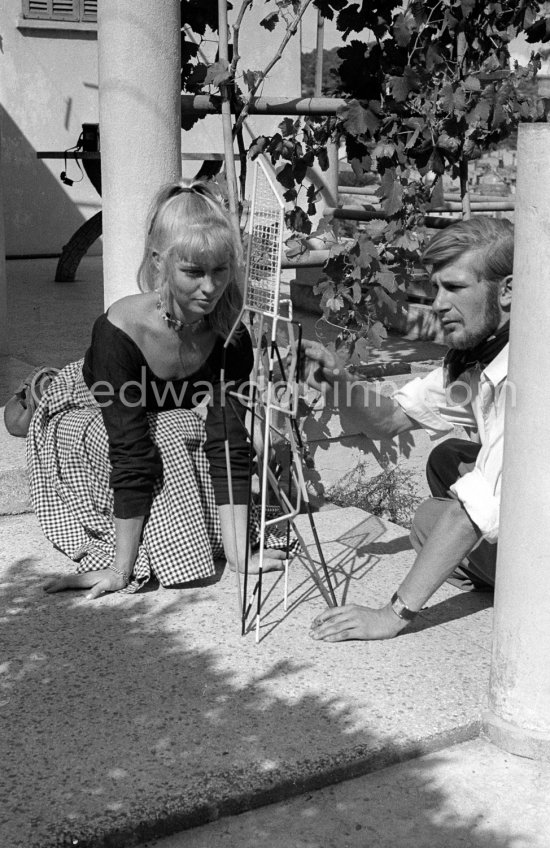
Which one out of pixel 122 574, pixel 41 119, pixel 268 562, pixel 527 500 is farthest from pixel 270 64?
pixel 41 119

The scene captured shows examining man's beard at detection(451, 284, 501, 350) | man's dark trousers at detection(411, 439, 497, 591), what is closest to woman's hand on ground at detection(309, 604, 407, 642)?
man's dark trousers at detection(411, 439, 497, 591)

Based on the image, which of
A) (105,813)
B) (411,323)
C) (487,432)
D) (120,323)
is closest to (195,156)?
(411,323)

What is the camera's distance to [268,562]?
3.40 metres

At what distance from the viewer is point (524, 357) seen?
90.4 inches

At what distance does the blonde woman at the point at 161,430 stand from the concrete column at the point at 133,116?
73 cm

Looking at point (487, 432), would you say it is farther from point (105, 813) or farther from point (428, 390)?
point (105, 813)

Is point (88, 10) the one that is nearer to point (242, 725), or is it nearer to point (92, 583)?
point (92, 583)

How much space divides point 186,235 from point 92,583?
1.08 meters

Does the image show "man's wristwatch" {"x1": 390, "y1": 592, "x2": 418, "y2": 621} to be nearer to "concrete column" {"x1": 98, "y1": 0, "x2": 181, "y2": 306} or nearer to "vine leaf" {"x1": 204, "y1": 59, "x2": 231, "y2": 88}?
"concrete column" {"x1": 98, "y1": 0, "x2": 181, "y2": 306}

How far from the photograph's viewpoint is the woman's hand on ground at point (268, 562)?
3.39 m

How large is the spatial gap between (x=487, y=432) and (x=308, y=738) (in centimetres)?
91

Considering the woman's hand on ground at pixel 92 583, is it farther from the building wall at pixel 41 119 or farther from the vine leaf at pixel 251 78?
the building wall at pixel 41 119

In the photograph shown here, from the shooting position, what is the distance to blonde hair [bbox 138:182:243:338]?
3.02 m

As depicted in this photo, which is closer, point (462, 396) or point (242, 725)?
point (242, 725)
